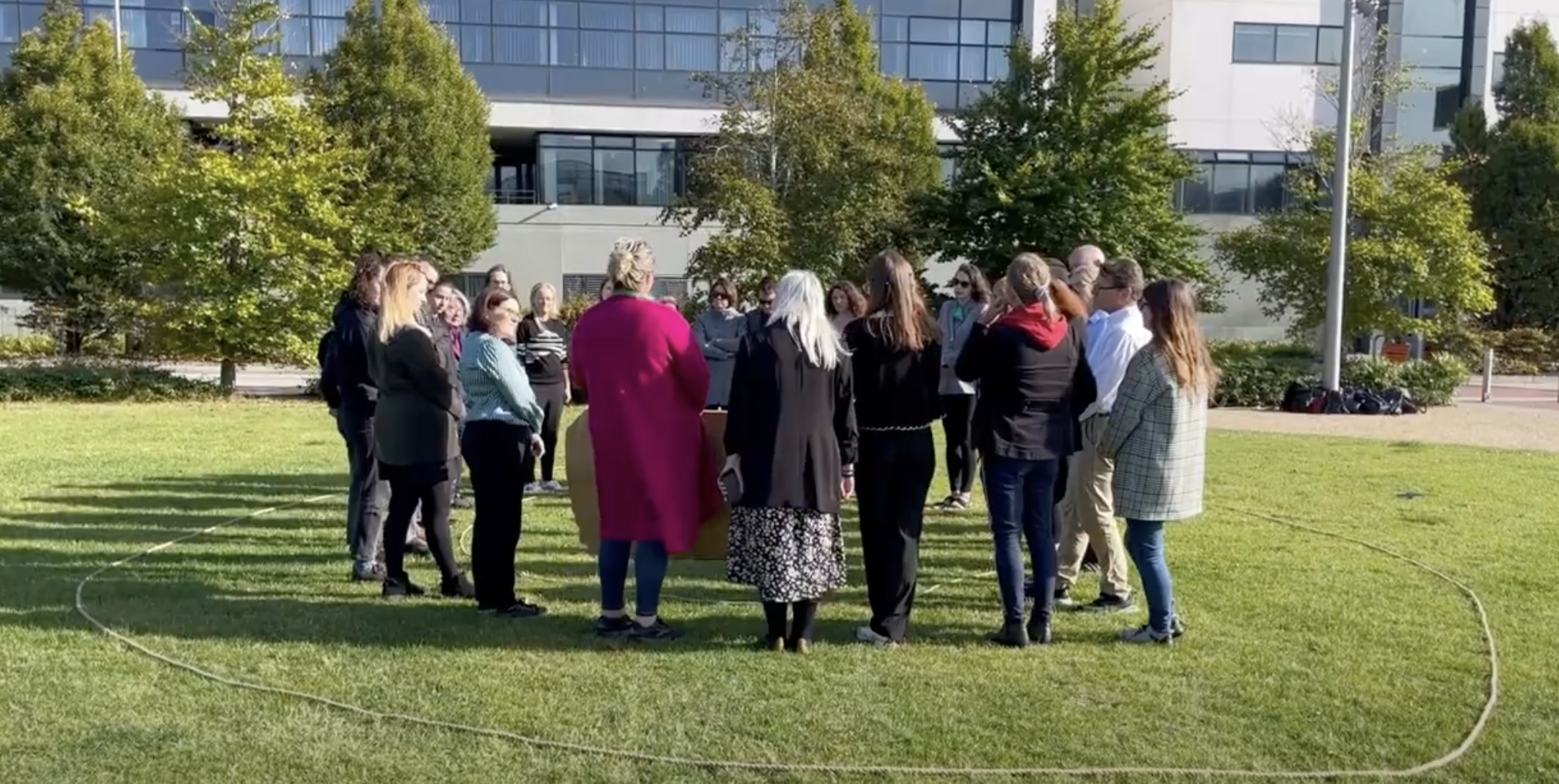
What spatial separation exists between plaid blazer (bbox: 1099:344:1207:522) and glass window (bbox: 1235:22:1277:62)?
1320 inches

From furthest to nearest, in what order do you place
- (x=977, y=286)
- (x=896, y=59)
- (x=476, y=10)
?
(x=896, y=59), (x=476, y=10), (x=977, y=286)

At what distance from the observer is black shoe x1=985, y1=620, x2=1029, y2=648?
5727mm

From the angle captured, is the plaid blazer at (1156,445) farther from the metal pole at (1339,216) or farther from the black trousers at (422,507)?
the metal pole at (1339,216)

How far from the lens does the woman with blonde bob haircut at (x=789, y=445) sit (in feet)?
17.5

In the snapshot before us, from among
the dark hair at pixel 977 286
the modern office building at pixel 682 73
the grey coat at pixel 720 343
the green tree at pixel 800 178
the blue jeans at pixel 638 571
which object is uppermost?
the modern office building at pixel 682 73

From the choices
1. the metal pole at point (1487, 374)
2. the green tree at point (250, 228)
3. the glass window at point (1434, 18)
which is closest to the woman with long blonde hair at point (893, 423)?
the green tree at point (250, 228)

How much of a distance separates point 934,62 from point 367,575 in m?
31.1

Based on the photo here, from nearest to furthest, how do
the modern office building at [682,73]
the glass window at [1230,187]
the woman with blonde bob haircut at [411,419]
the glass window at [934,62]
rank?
1. the woman with blonde bob haircut at [411,419]
2. the modern office building at [682,73]
3. the glass window at [934,62]
4. the glass window at [1230,187]

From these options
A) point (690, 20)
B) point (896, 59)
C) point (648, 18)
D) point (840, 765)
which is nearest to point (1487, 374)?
point (896, 59)

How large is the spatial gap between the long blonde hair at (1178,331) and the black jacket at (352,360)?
Answer: 408 cm

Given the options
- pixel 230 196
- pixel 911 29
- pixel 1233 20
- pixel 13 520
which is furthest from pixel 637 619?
pixel 1233 20

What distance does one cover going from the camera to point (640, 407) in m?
5.55

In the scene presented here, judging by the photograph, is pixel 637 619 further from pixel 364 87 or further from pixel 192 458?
pixel 364 87

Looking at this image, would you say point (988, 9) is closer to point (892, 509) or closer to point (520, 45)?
point (520, 45)
